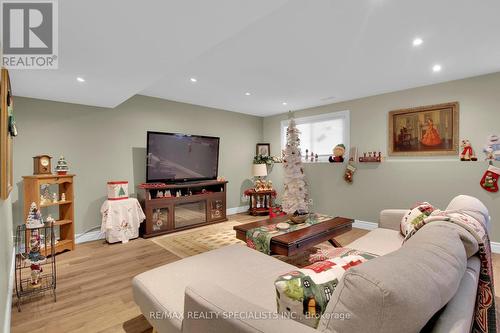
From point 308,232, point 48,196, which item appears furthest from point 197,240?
point 48,196

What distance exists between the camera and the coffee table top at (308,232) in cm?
233

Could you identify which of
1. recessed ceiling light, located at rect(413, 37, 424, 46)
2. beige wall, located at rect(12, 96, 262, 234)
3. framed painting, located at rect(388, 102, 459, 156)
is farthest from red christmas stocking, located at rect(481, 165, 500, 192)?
beige wall, located at rect(12, 96, 262, 234)

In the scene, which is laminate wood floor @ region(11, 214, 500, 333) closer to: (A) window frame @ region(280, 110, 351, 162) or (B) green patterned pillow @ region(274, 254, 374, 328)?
(B) green patterned pillow @ region(274, 254, 374, 328)

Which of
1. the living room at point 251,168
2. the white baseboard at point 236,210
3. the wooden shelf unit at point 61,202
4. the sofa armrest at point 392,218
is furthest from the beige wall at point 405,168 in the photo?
the wooden shelf unit at point 61,202

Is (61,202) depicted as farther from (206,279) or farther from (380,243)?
(380,243)

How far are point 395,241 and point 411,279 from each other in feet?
5.80

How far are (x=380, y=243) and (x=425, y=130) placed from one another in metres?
2.51

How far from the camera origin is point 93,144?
150 inches

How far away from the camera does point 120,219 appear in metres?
3.61

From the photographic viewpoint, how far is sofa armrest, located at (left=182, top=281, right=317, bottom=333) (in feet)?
2.57

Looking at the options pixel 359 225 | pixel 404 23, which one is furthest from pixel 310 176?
pixel 404 23

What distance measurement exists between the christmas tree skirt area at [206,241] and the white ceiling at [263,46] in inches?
85.6

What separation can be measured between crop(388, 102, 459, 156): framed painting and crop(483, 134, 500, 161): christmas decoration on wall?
33 centimetres

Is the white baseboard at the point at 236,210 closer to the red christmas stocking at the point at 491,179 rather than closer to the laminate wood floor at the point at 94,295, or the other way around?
the laminate wood floor at the point at 94,295
